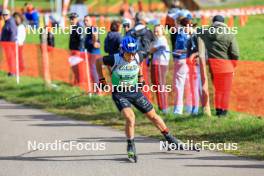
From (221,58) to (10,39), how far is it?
32.2 ft

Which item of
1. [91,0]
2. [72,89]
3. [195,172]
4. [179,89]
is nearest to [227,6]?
[91,0]

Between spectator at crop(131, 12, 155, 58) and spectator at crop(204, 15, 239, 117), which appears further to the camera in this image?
spectator at crop(131, 12, 155, 58)

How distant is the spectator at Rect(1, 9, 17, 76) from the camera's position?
859 inches

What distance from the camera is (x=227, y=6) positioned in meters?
57.6

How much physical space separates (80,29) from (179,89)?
14.1 feet

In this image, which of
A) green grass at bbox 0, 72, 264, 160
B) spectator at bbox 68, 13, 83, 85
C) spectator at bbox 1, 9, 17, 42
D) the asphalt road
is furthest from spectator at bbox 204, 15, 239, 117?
spectator at bbox 1, 9, 17, 42

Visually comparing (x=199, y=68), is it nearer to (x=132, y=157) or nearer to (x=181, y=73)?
(x=181, y=73)

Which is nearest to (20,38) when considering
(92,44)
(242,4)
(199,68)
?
(92,44)

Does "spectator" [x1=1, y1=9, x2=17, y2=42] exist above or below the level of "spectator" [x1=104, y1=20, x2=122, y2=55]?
above

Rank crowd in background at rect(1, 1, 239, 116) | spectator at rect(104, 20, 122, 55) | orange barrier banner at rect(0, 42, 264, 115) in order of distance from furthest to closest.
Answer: spectator at rect(104, 20, 122, 55), crowd in background at rect(1, 1, 239, 116), orange barrier banner at rect(0, 42, 264, 115)

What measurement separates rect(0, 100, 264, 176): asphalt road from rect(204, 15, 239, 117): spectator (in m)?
1.98

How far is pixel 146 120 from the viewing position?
14648mm

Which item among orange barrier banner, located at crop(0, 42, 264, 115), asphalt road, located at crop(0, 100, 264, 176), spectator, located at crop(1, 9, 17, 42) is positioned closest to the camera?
asphalt road, located at crop(0, 100, 264, 176)

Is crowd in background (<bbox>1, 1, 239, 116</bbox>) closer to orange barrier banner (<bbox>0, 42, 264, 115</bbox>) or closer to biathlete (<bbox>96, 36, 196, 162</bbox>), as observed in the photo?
orange barrier banner (<bbox>0, 42, 264, 115</bbox>)
